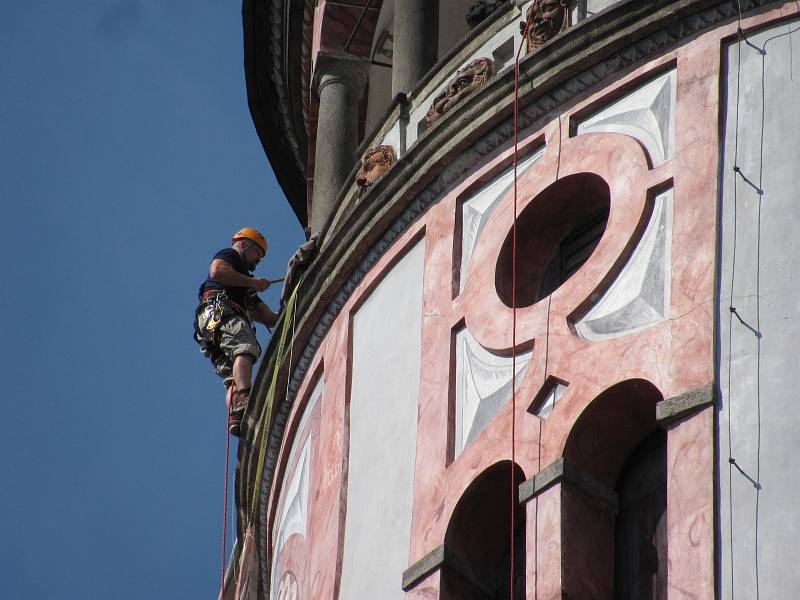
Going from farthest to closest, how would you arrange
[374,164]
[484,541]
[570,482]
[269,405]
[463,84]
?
1. [269,405]
2. [374,164]
3. [463,84]
4. [484,541]
5. [570,482]

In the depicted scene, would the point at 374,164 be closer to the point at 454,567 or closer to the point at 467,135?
the point at 467,135

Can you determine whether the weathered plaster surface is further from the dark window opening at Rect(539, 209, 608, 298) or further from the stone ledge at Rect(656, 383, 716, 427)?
the dark window opening at Rect(539, 209, 608, 298)

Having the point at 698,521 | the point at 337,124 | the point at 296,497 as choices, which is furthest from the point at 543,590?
the point at 337,124

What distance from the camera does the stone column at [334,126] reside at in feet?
70.2

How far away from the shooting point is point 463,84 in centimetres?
1847

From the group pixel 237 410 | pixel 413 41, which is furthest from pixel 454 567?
pixel 237 410

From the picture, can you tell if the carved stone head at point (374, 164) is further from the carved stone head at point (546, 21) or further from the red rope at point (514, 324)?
the carved stone head at point (546, 21)

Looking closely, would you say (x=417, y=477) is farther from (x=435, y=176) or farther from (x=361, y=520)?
(x=435, y=176)

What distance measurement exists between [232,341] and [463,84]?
4468 millimetres

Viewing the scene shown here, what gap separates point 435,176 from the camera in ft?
59.8

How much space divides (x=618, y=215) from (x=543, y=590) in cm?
256

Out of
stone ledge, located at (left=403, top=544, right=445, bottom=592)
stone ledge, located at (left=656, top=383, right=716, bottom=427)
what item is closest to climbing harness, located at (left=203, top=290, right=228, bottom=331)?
stone ledge, located at (left=403, top=544, right=445, bottom=592)

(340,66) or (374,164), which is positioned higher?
(340,66)

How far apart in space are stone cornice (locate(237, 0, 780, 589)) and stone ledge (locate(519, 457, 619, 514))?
2883mm
